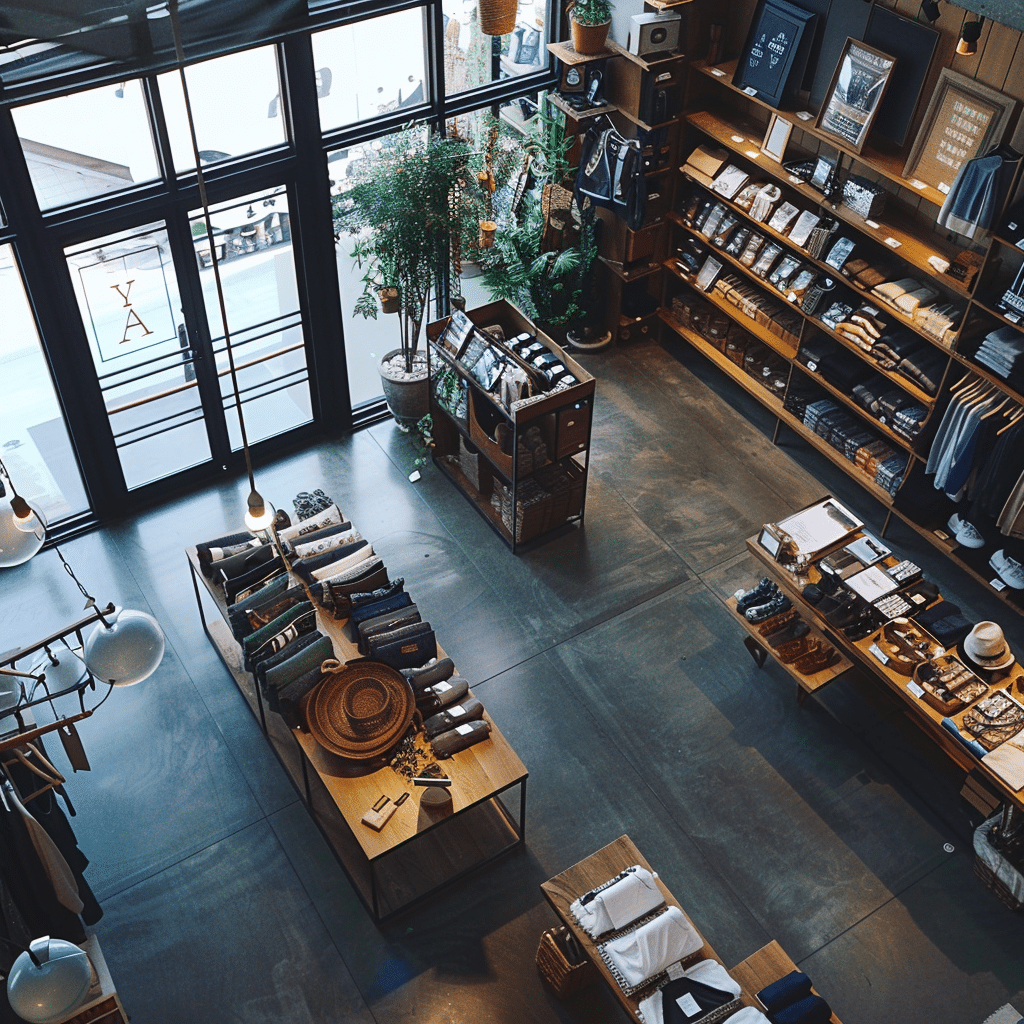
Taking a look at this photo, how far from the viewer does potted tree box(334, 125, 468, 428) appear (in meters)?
7.68

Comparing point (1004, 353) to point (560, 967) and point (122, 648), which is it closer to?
point (560, 967)

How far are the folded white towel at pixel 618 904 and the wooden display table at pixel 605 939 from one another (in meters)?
0.05

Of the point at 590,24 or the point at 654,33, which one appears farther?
the point at 590,24

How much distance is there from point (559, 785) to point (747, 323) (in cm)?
409

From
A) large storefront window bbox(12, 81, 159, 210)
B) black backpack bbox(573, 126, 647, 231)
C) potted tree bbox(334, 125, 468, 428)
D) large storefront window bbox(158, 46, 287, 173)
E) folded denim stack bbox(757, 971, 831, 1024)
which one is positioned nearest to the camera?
folded denim stack bbox(757, 971, 831, 1024)

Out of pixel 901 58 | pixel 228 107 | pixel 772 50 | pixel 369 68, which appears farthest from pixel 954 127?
pixel 228 107

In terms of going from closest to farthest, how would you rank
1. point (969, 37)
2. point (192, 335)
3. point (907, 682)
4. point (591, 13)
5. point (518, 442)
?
point (969, 37)
point (907, 682)
point (518, 442)
point (192, 335)
point (591, 13)

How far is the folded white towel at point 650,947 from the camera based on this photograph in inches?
199

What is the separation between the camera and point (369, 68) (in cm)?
754

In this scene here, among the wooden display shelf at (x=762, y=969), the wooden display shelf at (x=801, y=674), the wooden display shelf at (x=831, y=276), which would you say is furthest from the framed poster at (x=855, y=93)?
the wooden display shelf at (x=762, y=969)

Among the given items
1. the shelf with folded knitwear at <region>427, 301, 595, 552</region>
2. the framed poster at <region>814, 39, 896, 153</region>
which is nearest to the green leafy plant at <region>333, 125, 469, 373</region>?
the shelf with folded knitwear at <region>427, 301, 595, 552</region>

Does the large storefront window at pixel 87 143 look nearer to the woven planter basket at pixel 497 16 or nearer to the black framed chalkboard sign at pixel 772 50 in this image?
the woven planter basket at pixel 497 16

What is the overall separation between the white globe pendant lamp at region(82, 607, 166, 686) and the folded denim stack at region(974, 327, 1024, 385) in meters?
5.19

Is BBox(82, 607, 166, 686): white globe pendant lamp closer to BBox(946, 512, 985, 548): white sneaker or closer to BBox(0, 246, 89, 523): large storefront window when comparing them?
BBox(0, 246, 89, 523): large storefront window
